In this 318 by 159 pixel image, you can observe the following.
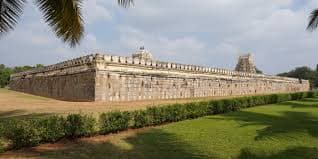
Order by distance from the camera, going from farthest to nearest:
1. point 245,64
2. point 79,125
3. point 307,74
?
1. point 307,74
2. point 245,64
3. point 79,125

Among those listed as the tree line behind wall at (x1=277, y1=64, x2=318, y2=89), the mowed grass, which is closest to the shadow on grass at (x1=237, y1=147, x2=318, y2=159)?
the mowed grass

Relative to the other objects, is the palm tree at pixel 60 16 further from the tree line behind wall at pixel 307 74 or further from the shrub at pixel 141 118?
the tree line behind wall at pixel 307 74

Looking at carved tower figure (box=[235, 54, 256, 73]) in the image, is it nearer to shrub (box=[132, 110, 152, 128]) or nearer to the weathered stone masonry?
the weathered stone masonry

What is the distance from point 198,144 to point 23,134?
448 cm

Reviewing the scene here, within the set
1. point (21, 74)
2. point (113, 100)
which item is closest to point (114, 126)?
point (113, 100)

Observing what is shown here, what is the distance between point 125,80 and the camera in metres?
19.0

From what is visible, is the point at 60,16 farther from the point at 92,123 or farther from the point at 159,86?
the point at 159,86

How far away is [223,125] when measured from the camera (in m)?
12.4

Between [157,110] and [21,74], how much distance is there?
90.7ft

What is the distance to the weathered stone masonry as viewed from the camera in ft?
59.6

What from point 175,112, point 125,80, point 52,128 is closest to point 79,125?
point 52,128

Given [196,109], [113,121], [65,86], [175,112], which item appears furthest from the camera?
[65,86]

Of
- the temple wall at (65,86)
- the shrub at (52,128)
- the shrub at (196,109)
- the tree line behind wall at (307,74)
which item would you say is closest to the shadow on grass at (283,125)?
the shrub at (196,109)

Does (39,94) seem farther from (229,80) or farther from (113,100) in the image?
(229,80)
